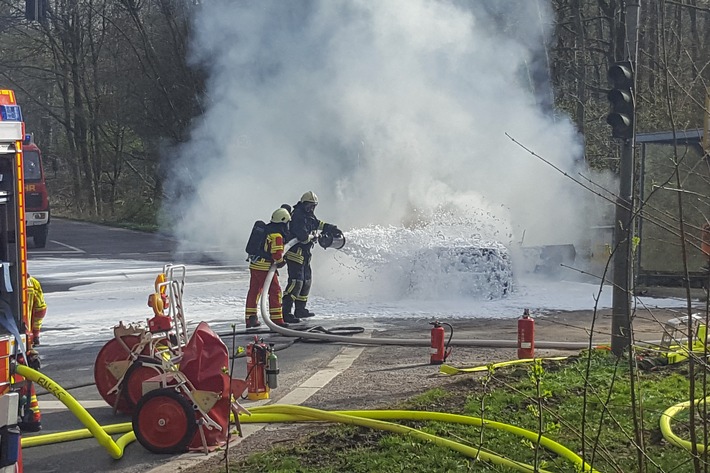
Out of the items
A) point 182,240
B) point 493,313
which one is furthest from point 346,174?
point 493,313

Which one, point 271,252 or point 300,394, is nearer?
point 300,394

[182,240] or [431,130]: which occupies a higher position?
[431,130]

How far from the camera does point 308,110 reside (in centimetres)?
2458

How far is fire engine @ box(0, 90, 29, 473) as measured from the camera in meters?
4.61

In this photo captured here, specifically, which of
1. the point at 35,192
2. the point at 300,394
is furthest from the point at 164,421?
the point at 35,192

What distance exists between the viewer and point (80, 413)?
5.60 m

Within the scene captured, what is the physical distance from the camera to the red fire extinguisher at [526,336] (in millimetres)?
9578

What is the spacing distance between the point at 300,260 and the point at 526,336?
460 cm

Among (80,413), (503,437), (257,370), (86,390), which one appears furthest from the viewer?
(86,390)

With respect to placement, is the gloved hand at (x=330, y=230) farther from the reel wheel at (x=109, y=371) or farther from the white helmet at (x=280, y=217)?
the reel wheel at (x=109, y=371)

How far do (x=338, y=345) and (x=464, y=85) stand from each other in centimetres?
1199

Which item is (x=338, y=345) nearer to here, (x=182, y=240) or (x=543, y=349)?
(x=543, y=349)

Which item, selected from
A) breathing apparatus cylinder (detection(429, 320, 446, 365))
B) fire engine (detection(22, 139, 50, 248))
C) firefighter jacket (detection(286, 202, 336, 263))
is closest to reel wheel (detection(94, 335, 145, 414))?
breathing apparatus cylinder (detection(429, 320, 446, 365))

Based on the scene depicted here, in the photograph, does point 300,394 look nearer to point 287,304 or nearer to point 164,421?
point 164,421
